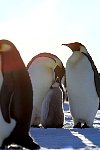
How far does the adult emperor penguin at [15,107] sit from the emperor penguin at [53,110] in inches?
121

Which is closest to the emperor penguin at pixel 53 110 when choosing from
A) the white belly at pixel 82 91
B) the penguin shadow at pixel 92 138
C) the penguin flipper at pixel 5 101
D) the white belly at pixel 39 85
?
the white belly at pixel 82 91

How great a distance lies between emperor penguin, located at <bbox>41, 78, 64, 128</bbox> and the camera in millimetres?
8484

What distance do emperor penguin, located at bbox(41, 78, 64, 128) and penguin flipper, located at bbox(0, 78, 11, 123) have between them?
3091 mm

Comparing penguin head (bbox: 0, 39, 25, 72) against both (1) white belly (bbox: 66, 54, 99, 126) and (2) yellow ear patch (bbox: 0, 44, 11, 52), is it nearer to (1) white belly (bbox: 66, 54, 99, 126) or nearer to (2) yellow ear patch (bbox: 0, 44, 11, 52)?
(2) yellow ear patch (bbox: 0, 44, 11, 52)

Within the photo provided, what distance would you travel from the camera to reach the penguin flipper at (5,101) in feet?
17.4

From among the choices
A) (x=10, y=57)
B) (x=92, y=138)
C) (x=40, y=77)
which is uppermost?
(x=10, y=57)

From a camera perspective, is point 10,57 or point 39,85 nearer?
point 10,57

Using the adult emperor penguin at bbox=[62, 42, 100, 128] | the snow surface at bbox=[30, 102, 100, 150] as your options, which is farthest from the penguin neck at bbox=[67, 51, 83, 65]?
the snow surface at bbox=[30, 102, 100, 150]

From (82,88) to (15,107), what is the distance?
143 inches

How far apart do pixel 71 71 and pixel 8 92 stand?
11.8 ft

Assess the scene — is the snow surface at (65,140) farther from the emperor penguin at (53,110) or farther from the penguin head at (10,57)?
the penguin head at (10,57)

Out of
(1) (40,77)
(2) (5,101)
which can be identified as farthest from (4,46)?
(1) (40,77)

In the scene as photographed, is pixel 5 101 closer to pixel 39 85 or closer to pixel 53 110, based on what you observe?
pixel 53 110

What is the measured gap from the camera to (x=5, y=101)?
5.34 m
